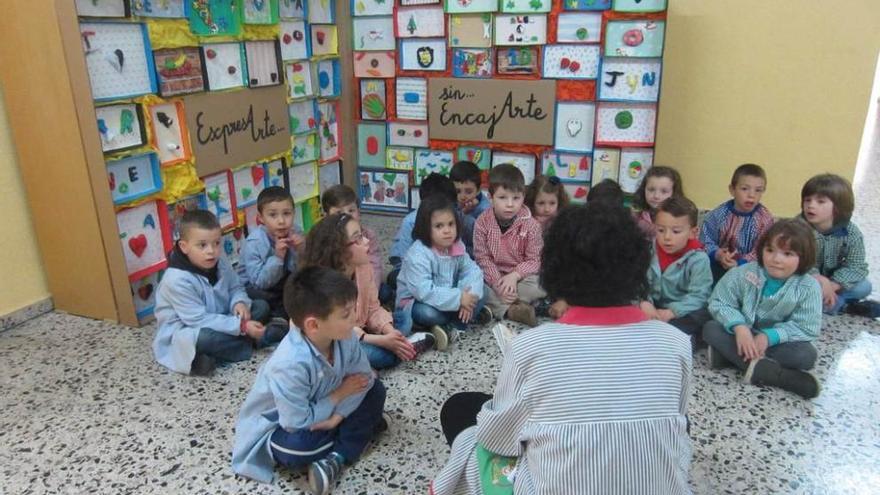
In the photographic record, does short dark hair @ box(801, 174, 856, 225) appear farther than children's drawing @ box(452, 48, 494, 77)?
No

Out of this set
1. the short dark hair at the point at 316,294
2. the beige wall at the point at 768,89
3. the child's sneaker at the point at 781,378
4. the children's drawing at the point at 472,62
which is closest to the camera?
the short dark hair at the point at 316,294

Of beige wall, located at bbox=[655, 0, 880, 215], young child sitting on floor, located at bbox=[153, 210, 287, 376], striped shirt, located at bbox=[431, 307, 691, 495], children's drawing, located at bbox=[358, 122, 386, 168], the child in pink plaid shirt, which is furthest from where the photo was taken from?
children's drawing, located at bbox=[358, 122, 386, 168]

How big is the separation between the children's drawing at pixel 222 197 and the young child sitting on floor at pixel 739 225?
2018 millimetres

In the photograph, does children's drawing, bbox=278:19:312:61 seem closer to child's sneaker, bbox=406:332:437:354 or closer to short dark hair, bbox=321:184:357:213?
short dark hair, bbox=321:184:357:213

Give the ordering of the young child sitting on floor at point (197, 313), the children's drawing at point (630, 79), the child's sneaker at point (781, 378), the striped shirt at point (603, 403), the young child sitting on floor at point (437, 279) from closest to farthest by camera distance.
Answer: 1. the striped shirt at point (603, 403)
2. the child's sneaker at point (781, 378)
3. the young child sitting on floor at point (197, 313)
4. the young child sitting on floor at point (437, 279)
5. the children's drawing at point (630, 79)

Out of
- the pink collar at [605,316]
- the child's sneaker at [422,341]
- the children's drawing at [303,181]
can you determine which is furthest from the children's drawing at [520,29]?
the pink collar at [605,316]

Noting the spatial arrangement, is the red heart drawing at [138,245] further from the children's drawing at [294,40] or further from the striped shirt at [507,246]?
the striped shirt at [507,246]

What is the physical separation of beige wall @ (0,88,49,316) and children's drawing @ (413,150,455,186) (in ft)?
6.22

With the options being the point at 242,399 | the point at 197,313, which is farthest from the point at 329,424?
the point at 197,313

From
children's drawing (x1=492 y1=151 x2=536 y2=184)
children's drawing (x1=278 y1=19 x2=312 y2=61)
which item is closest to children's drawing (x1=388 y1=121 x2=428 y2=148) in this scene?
children's drawing (x1=492 y1=151 x2=536 y2=184)

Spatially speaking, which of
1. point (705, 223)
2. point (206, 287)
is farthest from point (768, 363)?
point (206, 287)

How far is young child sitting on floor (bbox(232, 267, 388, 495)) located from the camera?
1.44 m

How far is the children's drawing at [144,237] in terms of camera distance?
7.48 ft

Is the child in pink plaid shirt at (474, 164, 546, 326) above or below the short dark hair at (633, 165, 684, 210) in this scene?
below
